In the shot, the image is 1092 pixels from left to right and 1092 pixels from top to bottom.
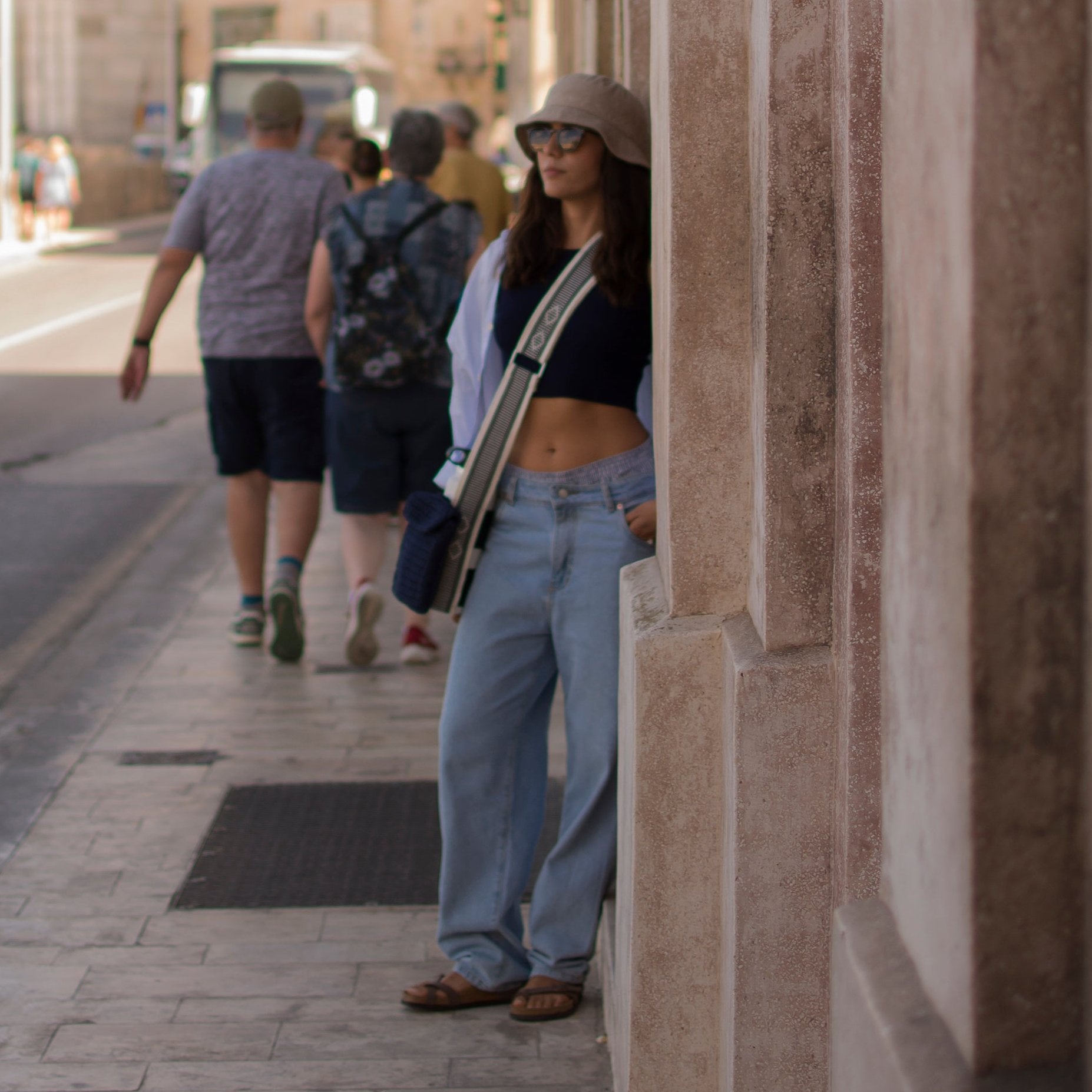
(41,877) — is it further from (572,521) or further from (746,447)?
(746,447)

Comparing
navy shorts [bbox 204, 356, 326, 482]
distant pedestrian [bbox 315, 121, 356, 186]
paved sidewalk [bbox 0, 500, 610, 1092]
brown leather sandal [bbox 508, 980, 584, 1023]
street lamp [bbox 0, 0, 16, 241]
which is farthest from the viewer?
street lamp [bbox 0, 0, 16, 241]

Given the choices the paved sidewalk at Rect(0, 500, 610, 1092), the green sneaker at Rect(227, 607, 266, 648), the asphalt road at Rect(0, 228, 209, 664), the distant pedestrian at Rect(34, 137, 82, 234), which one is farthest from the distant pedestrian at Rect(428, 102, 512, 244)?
the distant pedestrian at Rect(34, 137, 82, 234)

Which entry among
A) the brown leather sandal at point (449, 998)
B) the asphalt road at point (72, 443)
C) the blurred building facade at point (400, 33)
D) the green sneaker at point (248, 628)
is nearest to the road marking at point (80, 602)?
the asphalt road at point (72, 443)

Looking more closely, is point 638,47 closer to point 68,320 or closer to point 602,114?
point 602,114

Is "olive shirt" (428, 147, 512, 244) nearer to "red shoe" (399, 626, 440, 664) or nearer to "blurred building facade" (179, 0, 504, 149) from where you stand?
"red shoe" (399, 626, 440, 664)

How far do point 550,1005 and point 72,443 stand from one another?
10186 mm

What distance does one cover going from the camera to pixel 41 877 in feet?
14.8

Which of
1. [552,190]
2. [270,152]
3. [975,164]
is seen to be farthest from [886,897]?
[270,152]

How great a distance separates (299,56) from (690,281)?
113 ft

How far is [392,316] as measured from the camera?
20.3ft

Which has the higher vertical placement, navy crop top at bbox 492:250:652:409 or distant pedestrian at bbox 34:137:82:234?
distant pedestrian at bbox 34:137:82:234

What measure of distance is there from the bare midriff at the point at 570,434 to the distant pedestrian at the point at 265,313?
10.3ft

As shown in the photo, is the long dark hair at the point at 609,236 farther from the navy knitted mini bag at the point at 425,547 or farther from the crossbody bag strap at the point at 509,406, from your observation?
the navy knitted mini bag at the point at 425,547

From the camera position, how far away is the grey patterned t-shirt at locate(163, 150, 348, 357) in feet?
21.8
